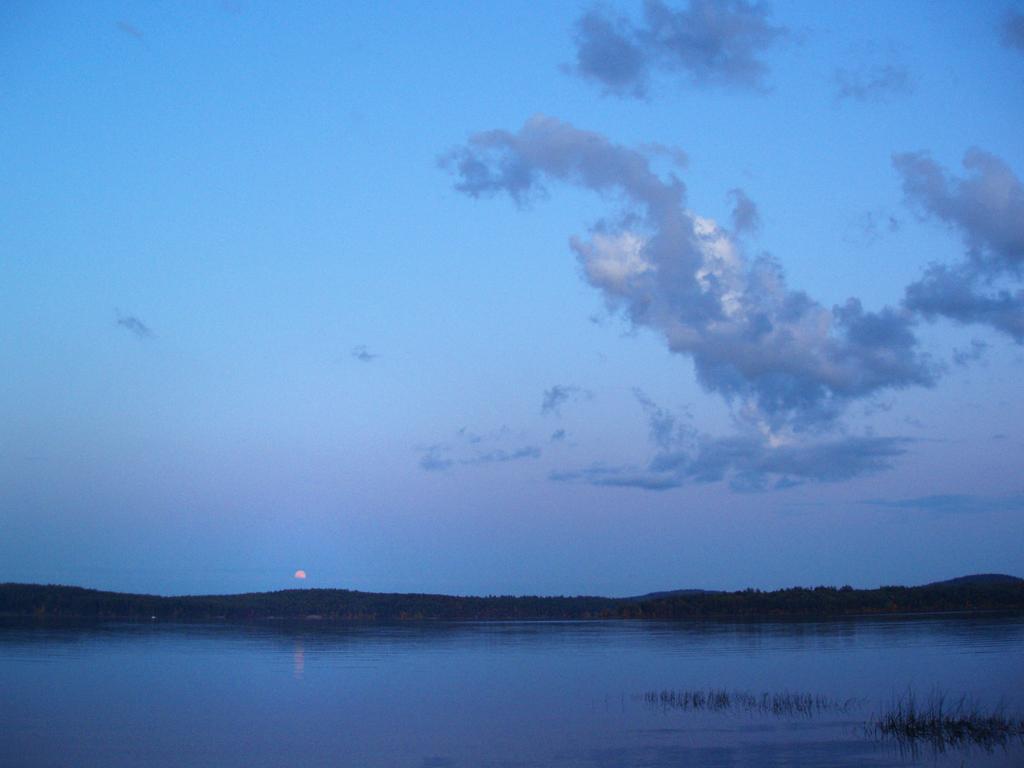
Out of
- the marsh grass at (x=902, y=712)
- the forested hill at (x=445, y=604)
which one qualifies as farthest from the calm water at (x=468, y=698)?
the forested hill at (x=445, y=604)

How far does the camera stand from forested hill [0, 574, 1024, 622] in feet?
348

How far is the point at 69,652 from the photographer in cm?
5053

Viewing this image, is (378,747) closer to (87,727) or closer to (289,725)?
(289,725)

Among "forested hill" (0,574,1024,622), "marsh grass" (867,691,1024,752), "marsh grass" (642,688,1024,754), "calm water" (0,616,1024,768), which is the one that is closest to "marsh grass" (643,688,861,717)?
"marsh grass" (642,688,1024,754)

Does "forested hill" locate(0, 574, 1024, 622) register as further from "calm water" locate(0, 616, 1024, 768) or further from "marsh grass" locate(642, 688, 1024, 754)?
"marsh grass" locate(642, 688, 1024, 754)

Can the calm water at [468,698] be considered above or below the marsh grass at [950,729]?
below

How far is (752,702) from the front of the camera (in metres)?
27.9

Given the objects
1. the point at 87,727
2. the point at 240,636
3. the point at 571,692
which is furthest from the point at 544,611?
the point at 87,727

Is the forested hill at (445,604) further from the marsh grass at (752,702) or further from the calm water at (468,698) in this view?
the marsh grass at (752,702)

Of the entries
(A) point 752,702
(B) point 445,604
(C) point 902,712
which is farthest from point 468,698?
(B) point 445,604

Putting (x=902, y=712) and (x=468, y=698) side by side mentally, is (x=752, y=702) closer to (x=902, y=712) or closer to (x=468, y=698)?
(x=902, y=712)

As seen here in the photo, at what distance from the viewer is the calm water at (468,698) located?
20828 mm

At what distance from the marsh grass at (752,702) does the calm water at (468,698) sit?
0.72 metres

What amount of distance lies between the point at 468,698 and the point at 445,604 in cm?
9905
